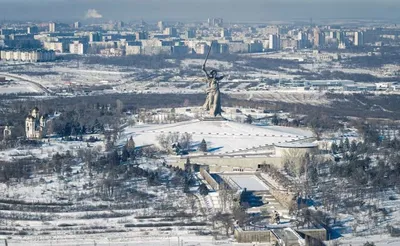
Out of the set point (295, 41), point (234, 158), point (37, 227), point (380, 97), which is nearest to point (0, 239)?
point (37, 227)

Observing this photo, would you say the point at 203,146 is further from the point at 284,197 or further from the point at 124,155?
the point at 284,197

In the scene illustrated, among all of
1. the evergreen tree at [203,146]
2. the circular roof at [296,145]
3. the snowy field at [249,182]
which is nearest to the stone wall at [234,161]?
the circular roof at [296,145]

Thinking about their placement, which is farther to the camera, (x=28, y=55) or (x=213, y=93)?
(x=28, y=55)

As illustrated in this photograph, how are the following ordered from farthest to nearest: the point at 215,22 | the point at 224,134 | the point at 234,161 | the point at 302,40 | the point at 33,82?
the point at 215,22 < the point at 302,40 < the point at 33,82 < the point at 224,134 < the point at 234,161

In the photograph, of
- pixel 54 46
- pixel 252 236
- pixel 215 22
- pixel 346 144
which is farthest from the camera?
pixel 215 22

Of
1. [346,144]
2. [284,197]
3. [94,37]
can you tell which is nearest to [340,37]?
[94,37]

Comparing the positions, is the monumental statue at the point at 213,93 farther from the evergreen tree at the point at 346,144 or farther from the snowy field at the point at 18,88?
the snowy field at the point at 18,88

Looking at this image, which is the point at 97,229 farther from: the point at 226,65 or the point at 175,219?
the point at 226,65
